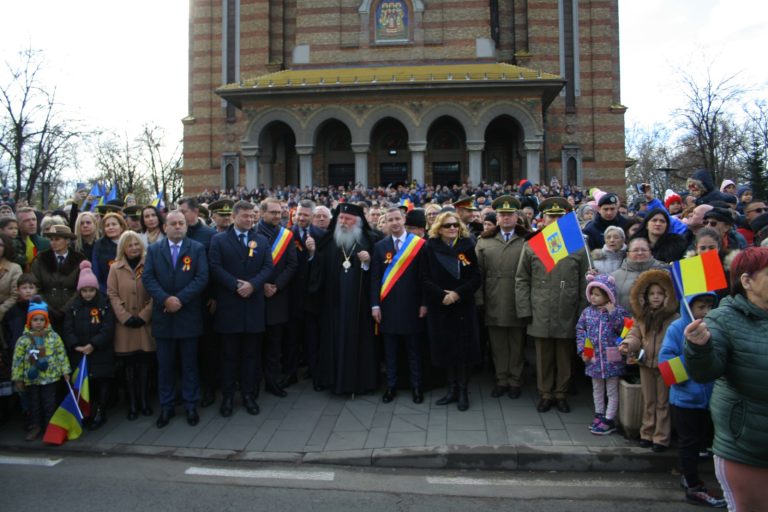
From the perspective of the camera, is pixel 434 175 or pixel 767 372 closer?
pixel 767 372

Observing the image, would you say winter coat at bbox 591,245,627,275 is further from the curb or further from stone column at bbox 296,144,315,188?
stone column at bbox 296,144,315,188

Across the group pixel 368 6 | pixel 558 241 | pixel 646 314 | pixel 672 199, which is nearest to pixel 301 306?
pixel 558 241

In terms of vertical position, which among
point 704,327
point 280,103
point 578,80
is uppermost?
point 578,80

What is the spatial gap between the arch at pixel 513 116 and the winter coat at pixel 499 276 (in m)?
18.3

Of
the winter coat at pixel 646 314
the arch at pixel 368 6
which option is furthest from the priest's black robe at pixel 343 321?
the arch at pixel 368 6

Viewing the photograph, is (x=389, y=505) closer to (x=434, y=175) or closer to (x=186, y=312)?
(x=186, y=312)

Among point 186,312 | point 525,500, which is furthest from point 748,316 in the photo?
point 186,312

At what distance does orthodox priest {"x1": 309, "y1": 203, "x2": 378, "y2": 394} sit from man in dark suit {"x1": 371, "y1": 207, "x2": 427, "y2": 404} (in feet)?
0.85

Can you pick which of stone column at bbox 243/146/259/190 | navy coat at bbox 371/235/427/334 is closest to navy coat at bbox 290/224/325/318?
navy coat at bbox 371/235/427/334

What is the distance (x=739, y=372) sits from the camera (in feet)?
9.80

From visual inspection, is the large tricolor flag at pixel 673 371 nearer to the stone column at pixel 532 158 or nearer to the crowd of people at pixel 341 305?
the crowd of people at pixel 341 305

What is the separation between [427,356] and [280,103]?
2076 cm

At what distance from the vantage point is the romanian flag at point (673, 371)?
3.99 metres

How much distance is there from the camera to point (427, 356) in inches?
286
